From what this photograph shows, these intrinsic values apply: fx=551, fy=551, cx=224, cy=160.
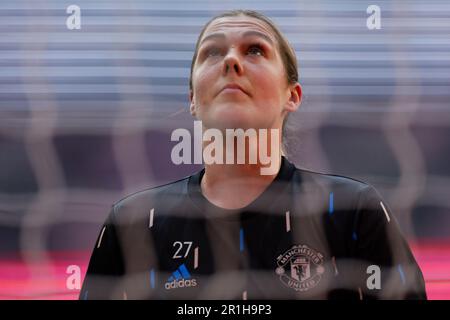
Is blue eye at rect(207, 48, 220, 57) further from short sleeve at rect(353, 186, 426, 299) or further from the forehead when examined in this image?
short sleeve at rect(353, 186, 426, 299)

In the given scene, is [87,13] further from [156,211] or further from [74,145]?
[156,211]

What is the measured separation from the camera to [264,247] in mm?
856

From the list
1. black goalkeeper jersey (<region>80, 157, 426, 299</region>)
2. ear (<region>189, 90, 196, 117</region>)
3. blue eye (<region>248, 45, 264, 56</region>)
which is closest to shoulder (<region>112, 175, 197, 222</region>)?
black goalkeeper jersey (<region>80, 157, 426, 299</region>)

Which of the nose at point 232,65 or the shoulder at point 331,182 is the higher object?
the nose at point 232,65

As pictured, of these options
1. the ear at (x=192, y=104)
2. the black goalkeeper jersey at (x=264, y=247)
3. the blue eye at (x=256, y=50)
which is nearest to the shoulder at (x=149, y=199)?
the black goalkeeper jersey at (x=264, y=247)

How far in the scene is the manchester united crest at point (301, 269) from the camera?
848mm

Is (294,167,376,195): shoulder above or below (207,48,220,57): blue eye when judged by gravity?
below

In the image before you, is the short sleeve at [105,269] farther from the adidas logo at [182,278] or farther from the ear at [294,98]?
the ear at [294,98]

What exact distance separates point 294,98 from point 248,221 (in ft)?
0.70

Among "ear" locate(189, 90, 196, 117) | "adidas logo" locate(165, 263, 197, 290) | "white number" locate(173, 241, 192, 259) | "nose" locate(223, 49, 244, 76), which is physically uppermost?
"nose" locate(223, 49, 244, 76)

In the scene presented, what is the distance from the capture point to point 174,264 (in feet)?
2.83

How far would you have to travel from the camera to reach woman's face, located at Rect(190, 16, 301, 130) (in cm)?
87

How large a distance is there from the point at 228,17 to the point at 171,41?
0.10m
